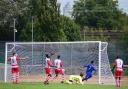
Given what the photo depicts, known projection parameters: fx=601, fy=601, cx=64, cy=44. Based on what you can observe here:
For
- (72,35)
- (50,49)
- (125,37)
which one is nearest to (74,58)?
(50,49)

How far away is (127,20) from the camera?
7125 cm

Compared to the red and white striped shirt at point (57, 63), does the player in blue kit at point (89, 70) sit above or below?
below

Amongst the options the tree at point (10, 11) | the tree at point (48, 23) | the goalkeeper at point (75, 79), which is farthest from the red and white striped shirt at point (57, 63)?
the tree at point (10, 11)

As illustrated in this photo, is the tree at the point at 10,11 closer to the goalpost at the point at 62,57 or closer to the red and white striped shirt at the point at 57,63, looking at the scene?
the goalpost at the point at 62,57

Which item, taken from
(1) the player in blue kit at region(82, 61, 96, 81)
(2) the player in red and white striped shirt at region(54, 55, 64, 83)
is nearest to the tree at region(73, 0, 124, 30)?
(2) the player in red and white striped shirt at region(54, 55, 64, 83)

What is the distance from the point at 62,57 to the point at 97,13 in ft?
229

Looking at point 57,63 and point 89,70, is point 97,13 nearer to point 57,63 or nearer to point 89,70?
point 57,63

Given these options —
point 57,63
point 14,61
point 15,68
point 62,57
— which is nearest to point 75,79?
point 57,63

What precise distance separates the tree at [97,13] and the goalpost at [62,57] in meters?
58.6

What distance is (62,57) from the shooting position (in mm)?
44781

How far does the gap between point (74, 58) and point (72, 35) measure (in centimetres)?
→ 2715

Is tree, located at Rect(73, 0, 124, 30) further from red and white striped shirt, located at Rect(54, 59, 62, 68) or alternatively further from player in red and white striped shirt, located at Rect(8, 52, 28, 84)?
player in red and white striped shirt, located at Rect(8, 52, 28, 84)

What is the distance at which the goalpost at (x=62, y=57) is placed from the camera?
4066 centimetres

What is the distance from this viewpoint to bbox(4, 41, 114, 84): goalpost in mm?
40656
